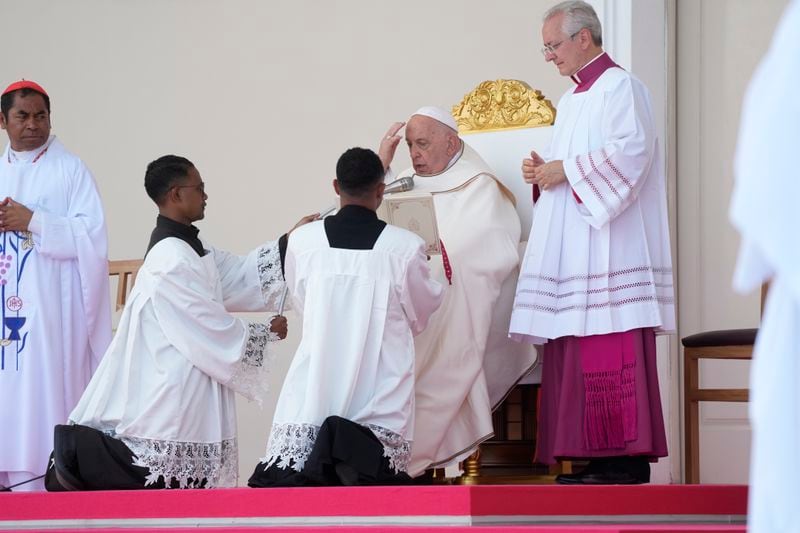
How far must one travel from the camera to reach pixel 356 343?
486cm

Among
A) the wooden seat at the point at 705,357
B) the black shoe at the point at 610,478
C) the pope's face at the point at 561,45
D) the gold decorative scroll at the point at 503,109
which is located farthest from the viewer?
the gold decorative scroll at the point at 503,109

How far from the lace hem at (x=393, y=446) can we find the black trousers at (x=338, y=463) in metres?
0.06

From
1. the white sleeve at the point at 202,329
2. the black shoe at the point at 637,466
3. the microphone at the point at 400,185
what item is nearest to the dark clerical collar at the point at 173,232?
the white sleeve at the point at 202,329

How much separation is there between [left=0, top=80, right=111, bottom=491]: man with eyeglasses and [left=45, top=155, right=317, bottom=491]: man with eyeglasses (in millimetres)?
713

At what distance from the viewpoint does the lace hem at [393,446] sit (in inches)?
188

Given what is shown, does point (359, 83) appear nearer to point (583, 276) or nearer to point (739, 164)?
point (583, 276)

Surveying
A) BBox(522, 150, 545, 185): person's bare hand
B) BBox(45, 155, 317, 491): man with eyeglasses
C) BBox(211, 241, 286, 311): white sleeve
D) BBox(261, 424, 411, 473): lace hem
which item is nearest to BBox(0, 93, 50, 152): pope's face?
BBox(45, 155, 317, 491): man with eyeglasses

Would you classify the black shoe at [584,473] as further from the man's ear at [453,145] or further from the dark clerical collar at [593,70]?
the man's ear at [453,145]

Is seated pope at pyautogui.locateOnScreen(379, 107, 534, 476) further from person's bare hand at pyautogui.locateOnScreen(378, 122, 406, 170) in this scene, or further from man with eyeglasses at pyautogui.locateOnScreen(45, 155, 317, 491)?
man with eyeglasses at pyautogui.locateOnScreen(45, 155, 317, 491)

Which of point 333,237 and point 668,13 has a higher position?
point 668,13

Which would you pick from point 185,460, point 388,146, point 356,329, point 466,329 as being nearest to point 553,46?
point 388,146

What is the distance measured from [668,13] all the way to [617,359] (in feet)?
9.28

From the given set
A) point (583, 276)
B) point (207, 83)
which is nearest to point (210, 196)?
point (207, 83)

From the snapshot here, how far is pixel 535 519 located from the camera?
4074 millimetres
